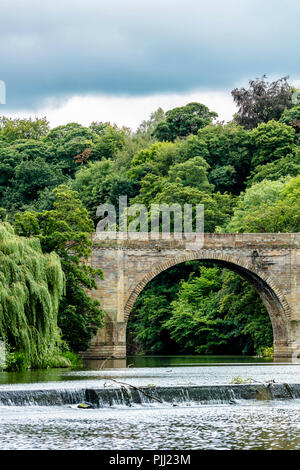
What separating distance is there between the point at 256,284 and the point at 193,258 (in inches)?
175

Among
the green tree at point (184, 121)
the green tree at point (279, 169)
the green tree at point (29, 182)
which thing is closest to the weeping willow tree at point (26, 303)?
the green tree at point (279, 169)

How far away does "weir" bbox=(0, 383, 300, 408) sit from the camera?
2206cm

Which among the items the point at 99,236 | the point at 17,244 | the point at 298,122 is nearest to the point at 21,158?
the point at 298,122

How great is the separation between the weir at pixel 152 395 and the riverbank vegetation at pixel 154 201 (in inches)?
290

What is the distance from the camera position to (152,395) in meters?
23.5

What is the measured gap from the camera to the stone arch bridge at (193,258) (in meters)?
48.7

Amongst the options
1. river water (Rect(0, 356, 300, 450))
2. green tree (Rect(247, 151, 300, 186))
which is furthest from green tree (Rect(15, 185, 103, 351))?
green tree (Rect(247, 151, 300, 186))

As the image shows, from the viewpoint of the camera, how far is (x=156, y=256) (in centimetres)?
4981

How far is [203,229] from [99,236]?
17.0 m

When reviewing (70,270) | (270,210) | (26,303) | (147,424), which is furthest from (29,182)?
(147,424)

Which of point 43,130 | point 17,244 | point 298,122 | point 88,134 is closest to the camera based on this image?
point 17,244

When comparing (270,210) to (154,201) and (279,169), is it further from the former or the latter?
(279,169)

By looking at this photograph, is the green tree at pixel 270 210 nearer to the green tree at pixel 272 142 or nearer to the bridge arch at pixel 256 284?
the bridge arch at pixel 256 284

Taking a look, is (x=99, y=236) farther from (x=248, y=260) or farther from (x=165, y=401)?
(x=165, y=401)
